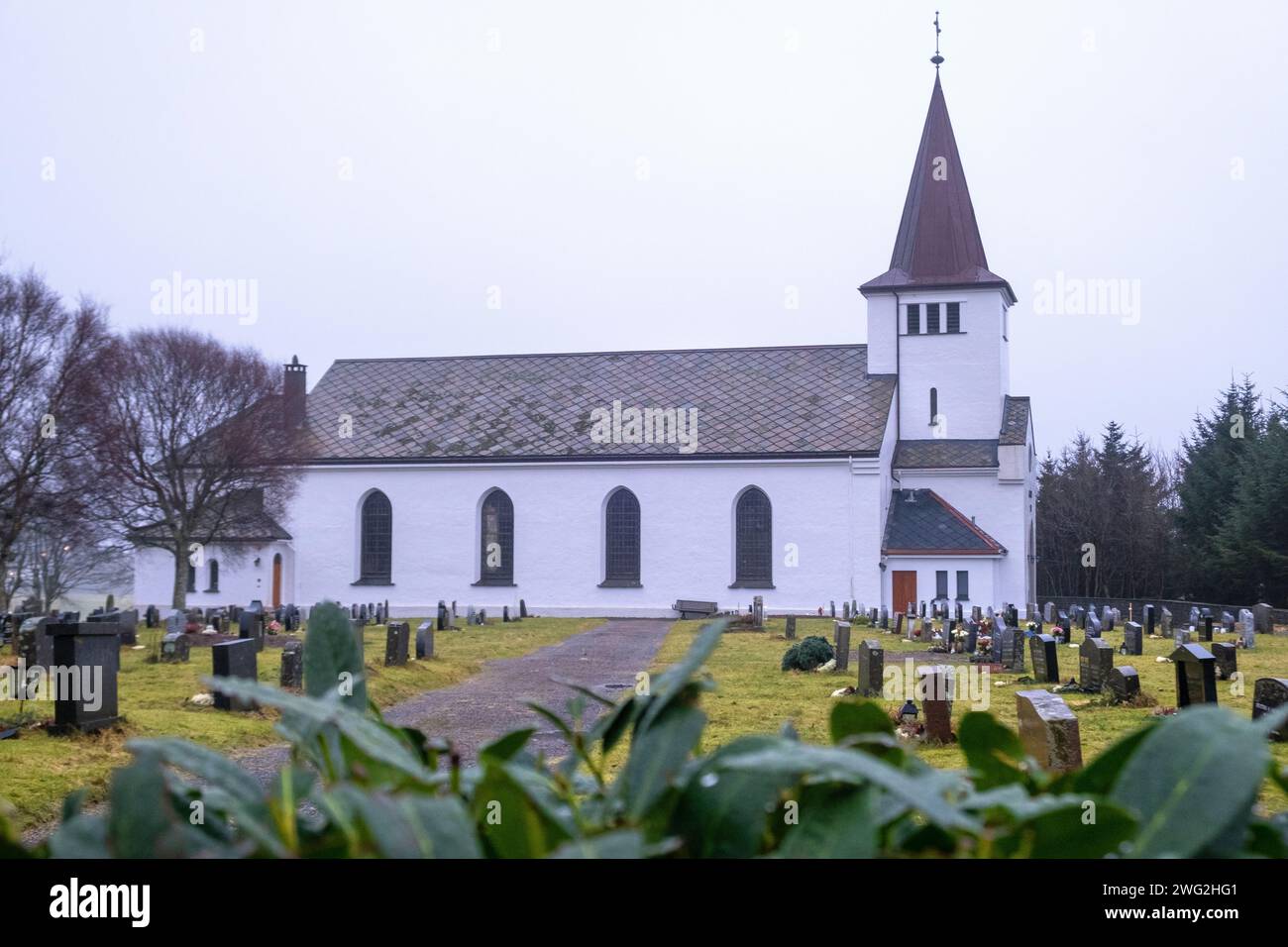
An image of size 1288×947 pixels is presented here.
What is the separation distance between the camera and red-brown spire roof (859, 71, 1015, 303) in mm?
42594

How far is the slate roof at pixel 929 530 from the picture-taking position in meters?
38.2

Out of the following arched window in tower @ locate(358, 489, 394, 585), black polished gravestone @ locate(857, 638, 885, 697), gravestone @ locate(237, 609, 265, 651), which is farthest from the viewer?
arched window in tower @ locate(358, 489, 394, 585)

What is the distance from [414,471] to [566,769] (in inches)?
1657

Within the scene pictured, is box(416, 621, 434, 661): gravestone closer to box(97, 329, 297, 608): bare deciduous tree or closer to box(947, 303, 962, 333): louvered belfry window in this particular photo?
box(97, 329, 297, 608): bare deciduous tree

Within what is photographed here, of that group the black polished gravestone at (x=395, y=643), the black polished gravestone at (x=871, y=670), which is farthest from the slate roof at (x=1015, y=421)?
the black polished gravestone at (x=871, y=670)

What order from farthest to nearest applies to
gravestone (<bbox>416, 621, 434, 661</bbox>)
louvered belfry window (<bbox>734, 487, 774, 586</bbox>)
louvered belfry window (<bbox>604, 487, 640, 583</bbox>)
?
1. louvered belfry window (<bbox>604, 487, 640, 583</bbox>)
2. louvered belfry window (<bbox>734, 487, 774, 586</bbox>)
3. gravestone (<bbox>416, 621, 434, 661</bbox>)

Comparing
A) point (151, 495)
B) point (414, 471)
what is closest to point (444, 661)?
point (151, 495)

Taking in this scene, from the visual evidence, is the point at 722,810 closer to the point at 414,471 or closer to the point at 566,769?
the point at 566,769

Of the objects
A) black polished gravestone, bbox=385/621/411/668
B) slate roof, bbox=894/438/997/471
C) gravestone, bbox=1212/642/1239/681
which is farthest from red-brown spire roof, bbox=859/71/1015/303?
gravestone, bbox=1212/642/1239/681

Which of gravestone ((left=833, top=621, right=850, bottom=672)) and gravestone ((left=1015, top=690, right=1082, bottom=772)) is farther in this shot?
gravestone ((left=833, top=621, right=850, bottom=672))

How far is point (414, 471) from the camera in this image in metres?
42.8

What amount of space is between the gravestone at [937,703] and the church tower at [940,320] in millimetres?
31821

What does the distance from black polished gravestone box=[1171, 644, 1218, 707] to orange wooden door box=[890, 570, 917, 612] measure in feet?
84.9

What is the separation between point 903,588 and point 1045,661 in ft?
69.8
